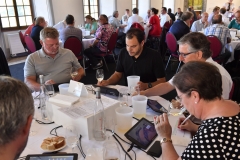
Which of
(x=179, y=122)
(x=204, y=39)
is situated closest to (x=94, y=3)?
(x=204, y=39)

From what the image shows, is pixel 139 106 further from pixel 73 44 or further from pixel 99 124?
pixel 73 44

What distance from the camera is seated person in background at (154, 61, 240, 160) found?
915mm

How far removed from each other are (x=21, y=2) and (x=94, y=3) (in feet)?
9.89

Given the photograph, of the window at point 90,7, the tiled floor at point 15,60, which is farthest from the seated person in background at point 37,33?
the window at point 90,7

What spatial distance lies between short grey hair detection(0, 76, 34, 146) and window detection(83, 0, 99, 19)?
7.98 m

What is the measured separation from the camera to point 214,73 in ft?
3.45

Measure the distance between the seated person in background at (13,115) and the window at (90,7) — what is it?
7.98 meters

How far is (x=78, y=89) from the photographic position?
155 centimetres

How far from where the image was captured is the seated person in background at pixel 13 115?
2.30 feet

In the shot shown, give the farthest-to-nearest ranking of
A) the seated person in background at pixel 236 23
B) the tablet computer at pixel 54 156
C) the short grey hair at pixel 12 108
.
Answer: the seated person in background at pixel 236 23
the tablet computer at pixel 54 156
the short grey hair at pixel 12 108

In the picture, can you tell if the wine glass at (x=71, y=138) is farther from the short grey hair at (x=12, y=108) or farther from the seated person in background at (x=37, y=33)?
the seated person in background at (x=37, y=33)

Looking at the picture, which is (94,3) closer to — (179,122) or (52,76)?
(52,76)

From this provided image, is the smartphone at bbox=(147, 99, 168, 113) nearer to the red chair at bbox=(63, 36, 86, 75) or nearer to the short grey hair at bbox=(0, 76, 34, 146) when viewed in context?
the short grey hair at bbox=(0, 76, 34, 146)

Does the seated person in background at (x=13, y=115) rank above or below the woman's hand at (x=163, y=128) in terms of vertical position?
above
